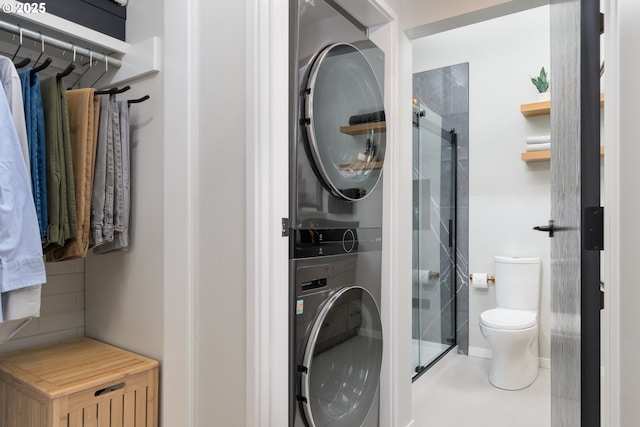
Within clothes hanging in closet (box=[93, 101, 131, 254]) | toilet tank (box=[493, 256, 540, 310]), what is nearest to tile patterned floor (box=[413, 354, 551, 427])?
toilet tank (box=[493, 256, 540, 310])

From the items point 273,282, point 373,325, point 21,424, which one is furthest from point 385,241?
point 21,424

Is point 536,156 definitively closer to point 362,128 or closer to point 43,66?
point 362,128

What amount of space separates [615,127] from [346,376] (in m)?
1.25

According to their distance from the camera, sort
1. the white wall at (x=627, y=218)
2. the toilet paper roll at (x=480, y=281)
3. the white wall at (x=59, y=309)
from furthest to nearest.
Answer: the toilet paper roll at (x=480, y=281) → the white wall at (x=59, y=309) → the white wall at (x=627, y=218)

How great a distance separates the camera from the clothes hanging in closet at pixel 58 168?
1.33 metres

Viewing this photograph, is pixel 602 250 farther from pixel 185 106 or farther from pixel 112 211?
pixel 112 211

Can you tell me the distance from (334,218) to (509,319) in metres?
1.95

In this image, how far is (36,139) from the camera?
1312 millimetres

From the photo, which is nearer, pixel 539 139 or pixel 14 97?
pixel 14 97

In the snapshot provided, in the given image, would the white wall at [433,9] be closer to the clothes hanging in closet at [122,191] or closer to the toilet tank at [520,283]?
the clothes hanging in closet at [122,191]

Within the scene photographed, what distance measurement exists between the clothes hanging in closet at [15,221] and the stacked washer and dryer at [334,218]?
0.78m

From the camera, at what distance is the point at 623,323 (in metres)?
0.85

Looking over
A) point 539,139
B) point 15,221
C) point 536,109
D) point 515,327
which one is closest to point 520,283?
point 515,327

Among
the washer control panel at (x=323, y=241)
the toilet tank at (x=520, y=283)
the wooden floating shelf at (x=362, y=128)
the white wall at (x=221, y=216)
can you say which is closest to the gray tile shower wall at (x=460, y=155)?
the toilet tank at (x=520, y=283)
